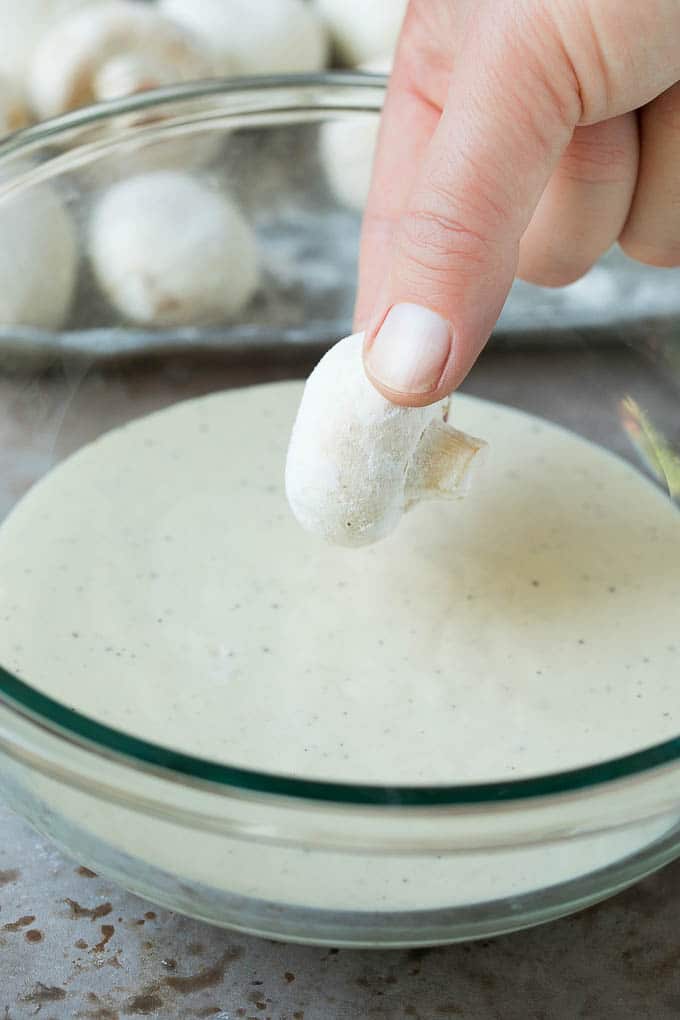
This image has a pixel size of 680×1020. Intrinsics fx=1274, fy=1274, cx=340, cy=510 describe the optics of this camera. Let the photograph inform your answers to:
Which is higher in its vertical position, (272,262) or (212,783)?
(212,783)

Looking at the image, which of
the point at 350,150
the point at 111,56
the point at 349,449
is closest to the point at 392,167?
the point at 350,150

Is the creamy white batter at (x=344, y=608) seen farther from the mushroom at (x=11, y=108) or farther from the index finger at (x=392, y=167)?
the mushroom at (x=11, y=108)

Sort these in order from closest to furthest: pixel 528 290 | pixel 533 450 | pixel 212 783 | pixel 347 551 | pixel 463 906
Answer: pixel 212 783 < pixel 463 906 < pixel 347 551 < pixel 533 450 < pixel 528 290

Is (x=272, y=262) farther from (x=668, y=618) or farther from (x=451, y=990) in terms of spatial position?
(x=451, y=990)

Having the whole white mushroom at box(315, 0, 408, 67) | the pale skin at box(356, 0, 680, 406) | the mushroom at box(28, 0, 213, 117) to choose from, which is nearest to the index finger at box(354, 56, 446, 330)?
the pale skin at box(356, 0, 680, 406)

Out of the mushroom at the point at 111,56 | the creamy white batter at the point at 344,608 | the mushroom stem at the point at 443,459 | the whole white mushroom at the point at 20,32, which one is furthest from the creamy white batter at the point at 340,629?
the whole white mushroom at the point at 20,32

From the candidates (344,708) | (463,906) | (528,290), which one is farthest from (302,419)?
(528,290)
